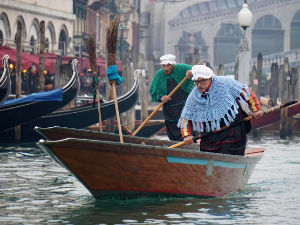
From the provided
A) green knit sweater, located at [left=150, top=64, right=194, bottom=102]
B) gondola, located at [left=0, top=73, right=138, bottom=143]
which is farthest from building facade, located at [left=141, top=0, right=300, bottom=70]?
green knit sweater, located at [left=150, top=64, right=194, bottom=102]

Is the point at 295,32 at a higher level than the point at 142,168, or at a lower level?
higher

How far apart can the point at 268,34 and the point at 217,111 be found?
43412mm

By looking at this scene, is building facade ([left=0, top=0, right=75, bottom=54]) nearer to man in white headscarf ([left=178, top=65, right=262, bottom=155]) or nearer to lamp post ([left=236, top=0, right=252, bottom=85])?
lamp post ([left=236, top=0, right=252, bottom=85])

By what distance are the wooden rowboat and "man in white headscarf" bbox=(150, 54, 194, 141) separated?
6.67 ft

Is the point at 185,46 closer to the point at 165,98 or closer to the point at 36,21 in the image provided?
the point at 36,21

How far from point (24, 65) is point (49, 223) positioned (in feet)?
41.6

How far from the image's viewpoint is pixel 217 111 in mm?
8453

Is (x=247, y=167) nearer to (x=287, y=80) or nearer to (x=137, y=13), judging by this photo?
(x=287, y=80)

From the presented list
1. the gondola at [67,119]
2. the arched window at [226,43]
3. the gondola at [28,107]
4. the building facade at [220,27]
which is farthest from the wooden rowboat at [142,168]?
the arched window at [226,43]

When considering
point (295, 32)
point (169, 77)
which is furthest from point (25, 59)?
point (295, 32)

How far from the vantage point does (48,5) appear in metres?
30.8

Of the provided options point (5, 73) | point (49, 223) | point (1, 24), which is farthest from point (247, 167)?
point (1, 24)

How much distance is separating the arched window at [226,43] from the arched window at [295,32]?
2.99 meters

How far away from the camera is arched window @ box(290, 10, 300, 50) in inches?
2009
